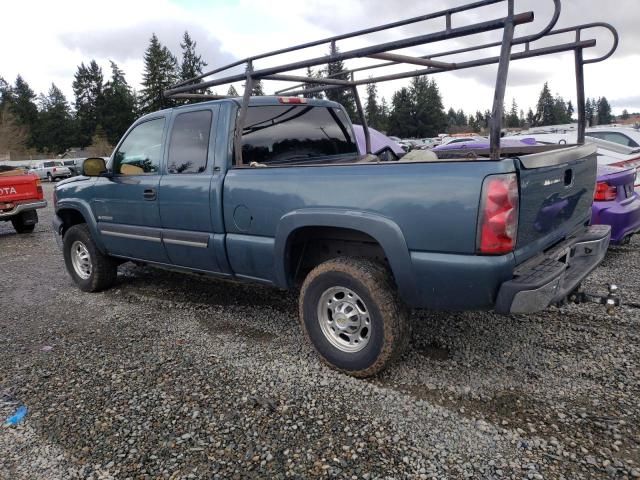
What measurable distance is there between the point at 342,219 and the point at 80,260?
4005mm

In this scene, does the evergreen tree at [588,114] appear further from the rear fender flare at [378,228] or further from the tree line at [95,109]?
the tree line at [95,109]

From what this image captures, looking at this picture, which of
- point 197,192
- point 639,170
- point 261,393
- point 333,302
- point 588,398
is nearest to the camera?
point 588,398

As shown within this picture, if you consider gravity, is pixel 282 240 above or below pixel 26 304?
above

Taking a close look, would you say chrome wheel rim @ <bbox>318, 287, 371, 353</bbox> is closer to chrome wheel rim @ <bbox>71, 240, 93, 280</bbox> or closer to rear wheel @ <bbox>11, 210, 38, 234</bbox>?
chrome wheel rim @ <bbox>71, 240, 93, 280</bbox>

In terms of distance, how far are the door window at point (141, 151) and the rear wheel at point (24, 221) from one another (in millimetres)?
6930

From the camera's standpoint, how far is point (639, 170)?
22.2 feet

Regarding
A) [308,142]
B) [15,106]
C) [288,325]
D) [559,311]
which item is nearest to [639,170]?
[559,311]

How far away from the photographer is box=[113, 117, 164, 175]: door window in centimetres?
456

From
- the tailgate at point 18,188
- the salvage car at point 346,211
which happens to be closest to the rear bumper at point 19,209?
the tailgate at point 18,188

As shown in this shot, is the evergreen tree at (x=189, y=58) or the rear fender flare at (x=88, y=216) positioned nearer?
the rear fender flare at (x=88, y=216)

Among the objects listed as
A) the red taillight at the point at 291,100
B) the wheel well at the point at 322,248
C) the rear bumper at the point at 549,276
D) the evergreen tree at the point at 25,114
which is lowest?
the rear bumper at the point at 549,276

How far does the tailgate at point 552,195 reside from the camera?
2.76 m

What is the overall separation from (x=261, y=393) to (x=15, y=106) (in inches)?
3245

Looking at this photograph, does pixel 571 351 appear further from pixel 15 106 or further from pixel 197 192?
pixel 15 106
